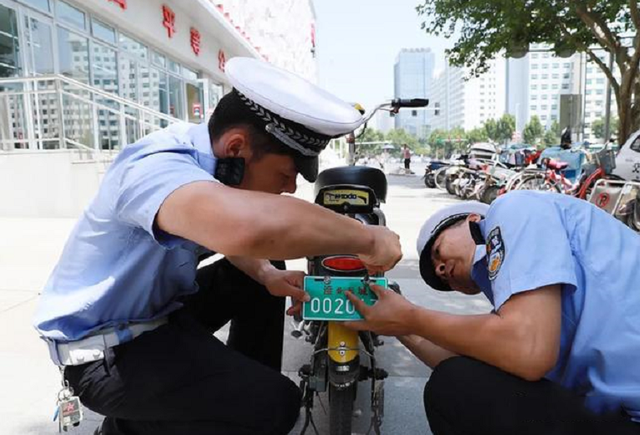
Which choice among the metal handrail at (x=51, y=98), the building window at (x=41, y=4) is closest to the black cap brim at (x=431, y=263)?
the metal handrail at (x=51, y=98)

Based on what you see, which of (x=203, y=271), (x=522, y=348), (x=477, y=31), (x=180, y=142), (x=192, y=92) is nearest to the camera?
(x=522, y=348)

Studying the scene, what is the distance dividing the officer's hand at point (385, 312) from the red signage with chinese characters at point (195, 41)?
1435cm

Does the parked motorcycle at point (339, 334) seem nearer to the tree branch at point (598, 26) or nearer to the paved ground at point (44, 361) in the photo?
the paved ground at point (44, 361)

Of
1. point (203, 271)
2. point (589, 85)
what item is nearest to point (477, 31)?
point (203, 271)

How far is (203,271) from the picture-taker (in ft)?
7.12

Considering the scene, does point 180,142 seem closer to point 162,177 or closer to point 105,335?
point 162,177

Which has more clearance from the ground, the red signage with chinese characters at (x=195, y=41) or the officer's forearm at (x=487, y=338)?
the red signage with chinese characters at (x=195, y=41)

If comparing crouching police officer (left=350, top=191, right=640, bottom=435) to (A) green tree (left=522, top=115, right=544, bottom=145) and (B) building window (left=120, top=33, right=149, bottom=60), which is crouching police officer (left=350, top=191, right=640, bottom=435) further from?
(A) green tree (left=522, top=115, right=544, bottom=145)

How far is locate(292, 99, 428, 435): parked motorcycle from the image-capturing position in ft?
5.53

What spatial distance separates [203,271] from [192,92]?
48.6ft

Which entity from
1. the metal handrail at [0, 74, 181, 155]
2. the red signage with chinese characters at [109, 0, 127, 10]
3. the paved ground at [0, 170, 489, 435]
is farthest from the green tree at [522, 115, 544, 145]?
the paved ground at [0, 170, 489, 435]

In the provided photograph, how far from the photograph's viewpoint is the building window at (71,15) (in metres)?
9.61

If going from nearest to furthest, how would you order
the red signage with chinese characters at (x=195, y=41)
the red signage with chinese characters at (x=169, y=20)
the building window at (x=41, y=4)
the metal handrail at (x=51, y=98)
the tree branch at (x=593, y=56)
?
1. the metal handrail at (x=51, y=98)
2. the building window at (x=41, y=4)
3. the tree branch at (x=593, y=56)
4. the red signage with chinese characters at (x=169, y=20)
5. the red signage with chinese characters at (x=195, y=41)

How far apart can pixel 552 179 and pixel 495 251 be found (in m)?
8.43
